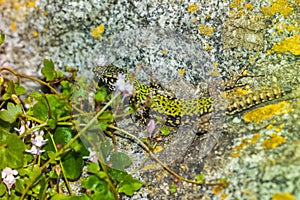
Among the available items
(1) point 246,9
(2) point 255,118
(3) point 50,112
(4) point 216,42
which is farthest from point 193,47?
(3) point 50,112

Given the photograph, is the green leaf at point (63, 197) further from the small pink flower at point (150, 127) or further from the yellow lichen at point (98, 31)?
the yellow lichen at point (98, 31)

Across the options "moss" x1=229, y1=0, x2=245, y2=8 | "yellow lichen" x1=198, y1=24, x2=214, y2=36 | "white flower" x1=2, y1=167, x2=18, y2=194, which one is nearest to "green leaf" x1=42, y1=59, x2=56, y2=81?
"white flower" x1=2, y1=167, x2=18, y2=194

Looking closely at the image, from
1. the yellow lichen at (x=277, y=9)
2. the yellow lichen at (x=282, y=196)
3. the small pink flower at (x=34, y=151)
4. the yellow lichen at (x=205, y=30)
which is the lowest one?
the yellow lichen at (x=282, y=196)

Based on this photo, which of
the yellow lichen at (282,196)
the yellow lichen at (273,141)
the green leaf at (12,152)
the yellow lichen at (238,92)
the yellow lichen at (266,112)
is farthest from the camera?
the yellow lichen at (238,92)

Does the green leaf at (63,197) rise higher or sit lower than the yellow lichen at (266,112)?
lower

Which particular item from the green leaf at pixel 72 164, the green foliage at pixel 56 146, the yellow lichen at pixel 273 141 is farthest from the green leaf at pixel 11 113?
the yellow lichen at pixel 273 141

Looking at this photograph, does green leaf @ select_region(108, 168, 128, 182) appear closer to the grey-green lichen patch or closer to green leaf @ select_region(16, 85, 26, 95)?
green leaf @ select_region(16, 85, 26, 95)

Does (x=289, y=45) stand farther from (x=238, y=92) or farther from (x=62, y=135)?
(x=62, y=135)
